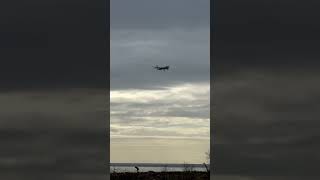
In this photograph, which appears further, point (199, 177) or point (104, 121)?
point (199, 177)

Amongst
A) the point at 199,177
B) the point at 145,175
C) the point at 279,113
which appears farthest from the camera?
the point at 145,175

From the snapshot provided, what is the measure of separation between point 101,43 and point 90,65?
600 millimetres

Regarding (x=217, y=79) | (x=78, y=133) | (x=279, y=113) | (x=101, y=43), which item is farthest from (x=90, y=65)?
(x=279, y=113)

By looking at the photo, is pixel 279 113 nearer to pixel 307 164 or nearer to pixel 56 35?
pixel 307 164

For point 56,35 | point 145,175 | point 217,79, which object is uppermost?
point 56,35

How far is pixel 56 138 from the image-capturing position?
642 inches

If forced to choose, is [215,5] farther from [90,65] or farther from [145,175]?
[145,175]

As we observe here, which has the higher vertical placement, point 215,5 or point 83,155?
point 215,5

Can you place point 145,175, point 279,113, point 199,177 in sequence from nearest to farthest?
1. point 279,113
2. point 199,177
3. point 145,175

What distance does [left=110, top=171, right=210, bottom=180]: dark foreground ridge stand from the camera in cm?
2298

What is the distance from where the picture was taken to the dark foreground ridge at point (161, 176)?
75.4 ft

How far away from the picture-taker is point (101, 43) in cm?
1616

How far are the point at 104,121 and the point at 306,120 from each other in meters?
4.63

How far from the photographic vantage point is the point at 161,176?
24.2 meters
